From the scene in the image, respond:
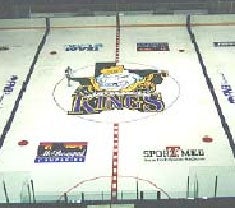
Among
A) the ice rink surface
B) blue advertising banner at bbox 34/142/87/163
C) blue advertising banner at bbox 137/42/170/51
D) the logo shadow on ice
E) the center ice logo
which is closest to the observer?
the ice rink surface

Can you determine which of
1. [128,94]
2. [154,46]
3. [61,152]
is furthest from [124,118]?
[154,46]

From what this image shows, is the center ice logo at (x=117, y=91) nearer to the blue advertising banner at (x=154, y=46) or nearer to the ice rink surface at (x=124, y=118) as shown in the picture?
the ice rink surface at (x=124, y=118)

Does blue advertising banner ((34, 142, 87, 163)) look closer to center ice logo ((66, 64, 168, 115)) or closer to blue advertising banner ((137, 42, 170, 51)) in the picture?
center ice logo ((66, 64, 168, 115))

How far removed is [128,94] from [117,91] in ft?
0.46

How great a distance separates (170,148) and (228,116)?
2.87 feet

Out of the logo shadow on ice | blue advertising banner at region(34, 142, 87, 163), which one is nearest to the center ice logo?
the logo shadow on ice

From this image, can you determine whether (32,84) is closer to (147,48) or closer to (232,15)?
(147,48)

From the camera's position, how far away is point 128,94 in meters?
6.07

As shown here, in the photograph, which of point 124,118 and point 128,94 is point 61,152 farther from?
point 128,94

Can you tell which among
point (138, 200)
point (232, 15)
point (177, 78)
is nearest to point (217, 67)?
point (177, 78)

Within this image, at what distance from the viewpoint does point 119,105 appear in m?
5.82

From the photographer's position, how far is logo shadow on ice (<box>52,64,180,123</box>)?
18.5 feet

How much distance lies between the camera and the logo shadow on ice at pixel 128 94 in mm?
5625

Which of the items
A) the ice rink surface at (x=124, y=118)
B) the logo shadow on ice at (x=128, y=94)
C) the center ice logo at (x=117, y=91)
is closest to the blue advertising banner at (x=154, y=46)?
the ice rink surface at (x=124, y=118)
